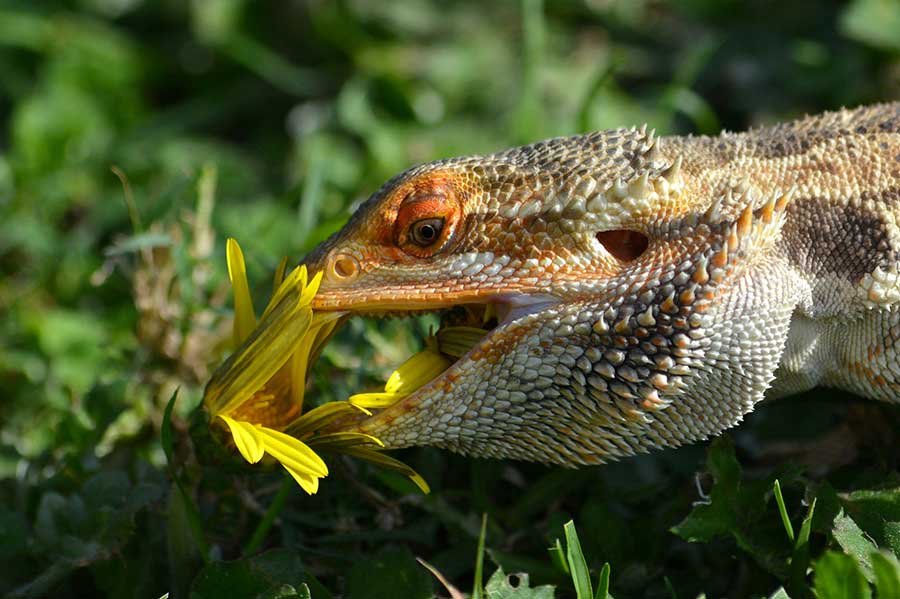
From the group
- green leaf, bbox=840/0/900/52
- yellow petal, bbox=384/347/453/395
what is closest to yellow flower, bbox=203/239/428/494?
yellow petal, bbox=384/347/453/395

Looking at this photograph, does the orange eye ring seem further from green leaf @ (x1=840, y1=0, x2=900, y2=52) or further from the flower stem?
green leaf @ (x1=840, y1=0, x2=900, y2=52)

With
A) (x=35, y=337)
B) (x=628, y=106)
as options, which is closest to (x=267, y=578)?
(x=35, y=337)

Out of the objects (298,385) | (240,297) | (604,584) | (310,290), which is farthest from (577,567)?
(240,297)

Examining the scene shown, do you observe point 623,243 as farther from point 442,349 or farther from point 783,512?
point 783,512

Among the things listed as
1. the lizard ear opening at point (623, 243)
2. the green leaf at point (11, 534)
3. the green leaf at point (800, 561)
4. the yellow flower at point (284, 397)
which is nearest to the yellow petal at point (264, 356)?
the yellow flower at point (284, 397)

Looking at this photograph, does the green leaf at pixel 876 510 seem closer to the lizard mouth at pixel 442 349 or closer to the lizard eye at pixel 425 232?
the lizard mouth at pixel 442 349

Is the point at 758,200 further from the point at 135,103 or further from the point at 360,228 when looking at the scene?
the point at 135,103
